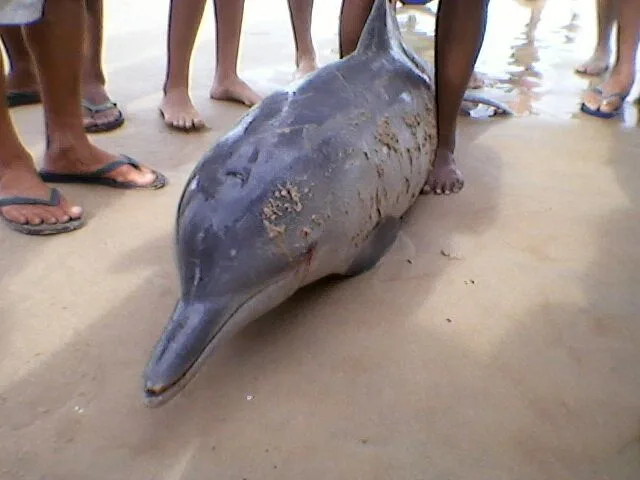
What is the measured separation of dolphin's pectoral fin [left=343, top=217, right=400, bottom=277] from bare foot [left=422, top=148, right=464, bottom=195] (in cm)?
49

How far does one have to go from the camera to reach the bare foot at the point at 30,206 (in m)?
1.76

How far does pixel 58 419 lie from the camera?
115 cm

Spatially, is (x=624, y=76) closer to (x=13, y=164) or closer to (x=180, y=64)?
(x=180, y=64)

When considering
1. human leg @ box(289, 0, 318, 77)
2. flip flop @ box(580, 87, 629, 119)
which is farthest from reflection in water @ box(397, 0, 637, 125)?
human leg @ box(289, 0, 318, 77)

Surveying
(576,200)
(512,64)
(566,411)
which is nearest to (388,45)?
(576,200)

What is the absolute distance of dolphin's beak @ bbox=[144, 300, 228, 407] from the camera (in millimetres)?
1036

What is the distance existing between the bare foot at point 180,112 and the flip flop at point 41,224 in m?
0.85

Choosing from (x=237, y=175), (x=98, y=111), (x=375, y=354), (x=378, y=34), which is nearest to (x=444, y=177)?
(x=378, y=34)

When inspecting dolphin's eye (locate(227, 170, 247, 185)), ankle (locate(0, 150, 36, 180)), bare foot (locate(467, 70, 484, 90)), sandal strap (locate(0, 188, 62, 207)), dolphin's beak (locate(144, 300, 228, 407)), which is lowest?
bare foot (locate(467, 70, 484, 90))

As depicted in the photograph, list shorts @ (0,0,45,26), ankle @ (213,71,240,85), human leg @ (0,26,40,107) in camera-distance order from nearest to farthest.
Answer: shorts @ (0,0,45,26), human leg @ (0,26,40,107), ankle @ (213,71,240,85)

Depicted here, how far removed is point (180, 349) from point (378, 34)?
1197 millimetres

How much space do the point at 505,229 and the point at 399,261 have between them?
43 cm

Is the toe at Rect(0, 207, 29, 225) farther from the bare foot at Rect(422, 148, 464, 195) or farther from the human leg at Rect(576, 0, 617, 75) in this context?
the human leg at Rect(576, 0, 617, 75)

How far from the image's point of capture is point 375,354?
52.7 inches
